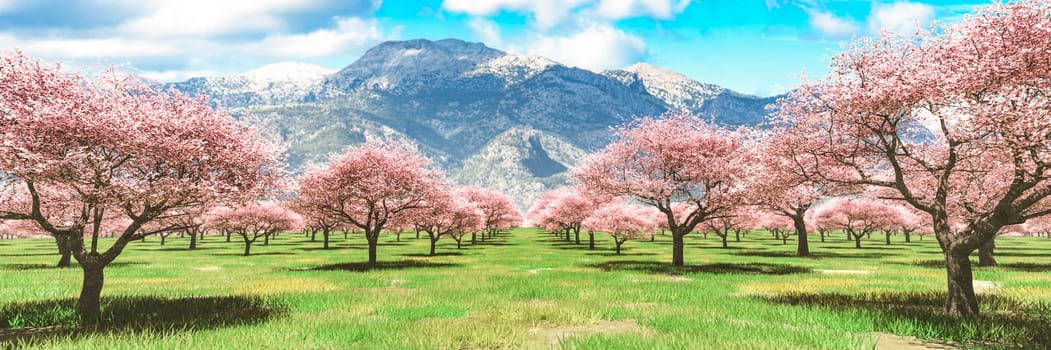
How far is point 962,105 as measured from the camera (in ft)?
35.3

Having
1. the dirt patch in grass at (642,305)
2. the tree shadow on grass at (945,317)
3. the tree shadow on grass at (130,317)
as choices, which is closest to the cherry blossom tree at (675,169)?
the tree shadow on grass at (945,317)

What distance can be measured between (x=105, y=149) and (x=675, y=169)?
1150 inches

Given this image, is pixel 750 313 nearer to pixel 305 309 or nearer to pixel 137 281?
pixel 305 309

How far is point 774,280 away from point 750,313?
12.0m

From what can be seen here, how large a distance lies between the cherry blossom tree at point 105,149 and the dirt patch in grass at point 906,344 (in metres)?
→ 15.6

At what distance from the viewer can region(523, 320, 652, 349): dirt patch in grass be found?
407 inches

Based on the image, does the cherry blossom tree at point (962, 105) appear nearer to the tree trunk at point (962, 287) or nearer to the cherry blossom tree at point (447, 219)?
the tree trunk at point (962, 287)

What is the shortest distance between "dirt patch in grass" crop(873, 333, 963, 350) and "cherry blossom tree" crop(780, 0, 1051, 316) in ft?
9.57

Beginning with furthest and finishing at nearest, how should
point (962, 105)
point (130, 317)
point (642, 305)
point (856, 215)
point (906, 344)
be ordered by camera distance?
point (856, 215) → point (642, 305) → point (130, 317) → point (962, 105) → point (906, 344)

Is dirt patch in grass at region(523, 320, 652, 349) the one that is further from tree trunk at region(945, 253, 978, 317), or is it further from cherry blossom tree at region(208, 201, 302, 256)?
cherry blossom tree at region(208, 201, 302, 256)

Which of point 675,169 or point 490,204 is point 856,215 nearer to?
point 675,169

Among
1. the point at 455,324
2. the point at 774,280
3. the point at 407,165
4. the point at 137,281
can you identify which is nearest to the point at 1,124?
the point at 455,324

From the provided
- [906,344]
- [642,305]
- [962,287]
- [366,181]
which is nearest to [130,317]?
[642,305]

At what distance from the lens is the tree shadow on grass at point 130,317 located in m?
11.1
